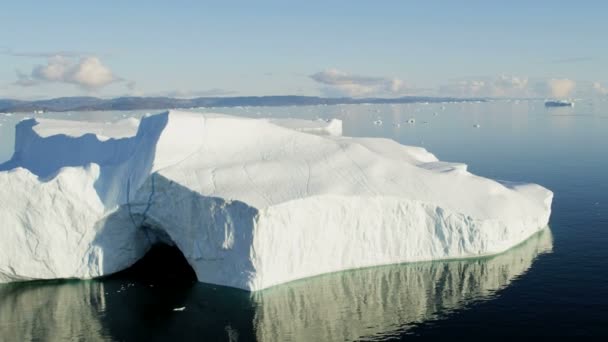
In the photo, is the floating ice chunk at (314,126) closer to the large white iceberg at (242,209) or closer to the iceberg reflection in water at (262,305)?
the large white iceberg at (242,209)

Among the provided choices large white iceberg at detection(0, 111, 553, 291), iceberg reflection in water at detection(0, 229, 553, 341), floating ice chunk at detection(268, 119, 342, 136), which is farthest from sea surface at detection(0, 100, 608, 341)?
floating ice chunk at detection(268, 119, 342, 136)

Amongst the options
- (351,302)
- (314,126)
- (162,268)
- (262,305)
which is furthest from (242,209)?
(314,126)

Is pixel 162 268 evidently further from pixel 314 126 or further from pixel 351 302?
pixel 314 126

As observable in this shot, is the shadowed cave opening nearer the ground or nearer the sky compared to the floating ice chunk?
nearer the ground

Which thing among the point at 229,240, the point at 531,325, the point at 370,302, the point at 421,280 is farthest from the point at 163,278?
the point at 531,325

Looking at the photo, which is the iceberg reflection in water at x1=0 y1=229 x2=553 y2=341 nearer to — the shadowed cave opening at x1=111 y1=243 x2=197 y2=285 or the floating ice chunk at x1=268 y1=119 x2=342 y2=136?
the shadowed cave opening at x1=111 y1=243 x2=197 y2=285

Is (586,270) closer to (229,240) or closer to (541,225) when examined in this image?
(541,225)
